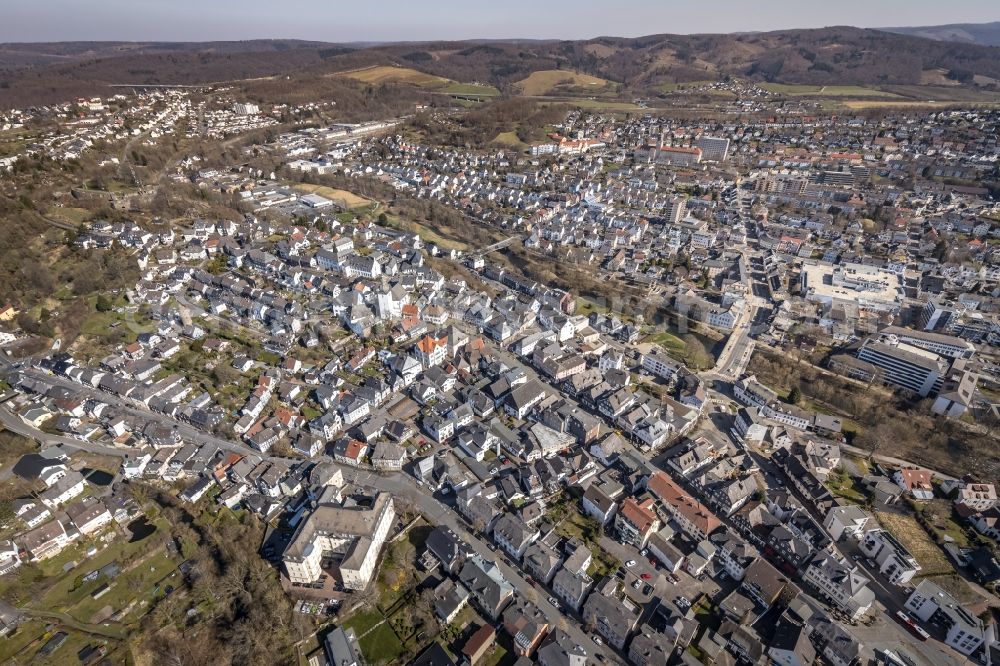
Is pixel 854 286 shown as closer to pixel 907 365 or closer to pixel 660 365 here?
pixel 907 365

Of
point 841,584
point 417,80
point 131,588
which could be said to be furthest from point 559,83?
point 131,588

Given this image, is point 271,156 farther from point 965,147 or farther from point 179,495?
point 965,147

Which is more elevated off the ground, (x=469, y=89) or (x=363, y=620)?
(x=469, y=89)

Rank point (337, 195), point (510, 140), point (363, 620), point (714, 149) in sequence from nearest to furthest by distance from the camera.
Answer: point (363, 620) < point (337, 195) < point (714, 149) < point (510, 140)

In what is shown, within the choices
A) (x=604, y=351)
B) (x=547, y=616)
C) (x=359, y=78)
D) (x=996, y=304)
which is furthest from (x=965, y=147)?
(x=359, y=78)

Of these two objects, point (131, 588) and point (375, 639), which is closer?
point (375, 639)

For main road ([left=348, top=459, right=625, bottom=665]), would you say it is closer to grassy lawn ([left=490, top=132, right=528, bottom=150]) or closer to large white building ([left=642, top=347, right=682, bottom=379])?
large white building ([left=642, top=347, right=682, bottom=379])

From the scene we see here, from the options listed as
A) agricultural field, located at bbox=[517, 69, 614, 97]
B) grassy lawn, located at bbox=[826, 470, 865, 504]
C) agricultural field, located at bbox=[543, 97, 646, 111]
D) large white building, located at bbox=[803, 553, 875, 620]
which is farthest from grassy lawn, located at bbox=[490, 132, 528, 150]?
large white building, located at bbox=[803, 553, 875, 620]
